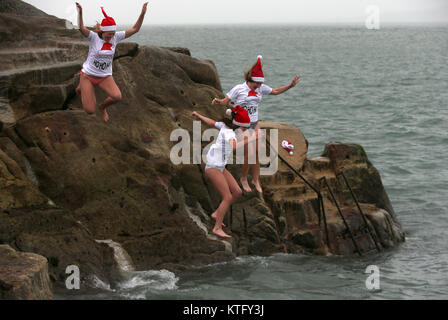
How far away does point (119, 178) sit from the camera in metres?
14.4

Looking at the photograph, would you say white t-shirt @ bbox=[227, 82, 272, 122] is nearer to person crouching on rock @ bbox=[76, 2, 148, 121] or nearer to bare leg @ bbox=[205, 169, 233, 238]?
bare leg @ bbox=[205, 169, 233, 238]

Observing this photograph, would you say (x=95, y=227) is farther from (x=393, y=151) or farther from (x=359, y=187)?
(x=393, y=151)

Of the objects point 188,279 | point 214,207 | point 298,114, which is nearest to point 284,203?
point 214,207

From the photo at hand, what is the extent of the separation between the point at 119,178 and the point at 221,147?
215 cm

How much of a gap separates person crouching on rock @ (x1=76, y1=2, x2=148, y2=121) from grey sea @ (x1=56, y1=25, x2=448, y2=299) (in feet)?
10.2

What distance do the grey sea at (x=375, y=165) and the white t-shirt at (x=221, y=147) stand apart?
2.30m

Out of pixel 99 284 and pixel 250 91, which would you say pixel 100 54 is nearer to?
Result: pixel 250 91

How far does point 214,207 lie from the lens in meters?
15.4

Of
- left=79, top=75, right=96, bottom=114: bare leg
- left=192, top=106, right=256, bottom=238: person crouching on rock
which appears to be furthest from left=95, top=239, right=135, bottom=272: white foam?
left=79, top=75, right=96, bottom=114: bare leg

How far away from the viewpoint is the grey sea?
14.4 m

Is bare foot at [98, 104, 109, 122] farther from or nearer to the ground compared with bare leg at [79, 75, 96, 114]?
nearer to the ground

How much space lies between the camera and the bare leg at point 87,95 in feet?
44.9

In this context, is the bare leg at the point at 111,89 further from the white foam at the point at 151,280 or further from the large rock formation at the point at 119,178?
the white foam at the point at 151,280
